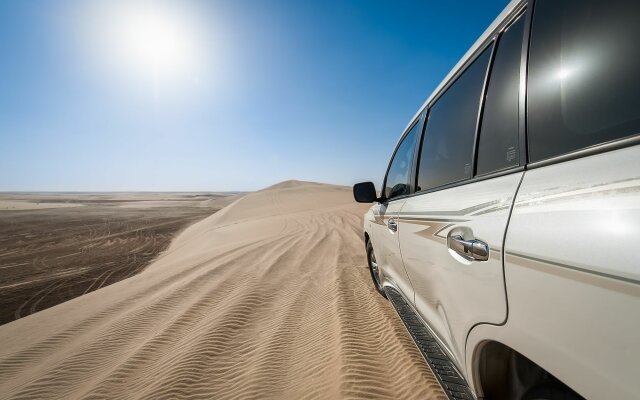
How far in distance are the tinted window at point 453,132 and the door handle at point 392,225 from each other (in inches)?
15.5

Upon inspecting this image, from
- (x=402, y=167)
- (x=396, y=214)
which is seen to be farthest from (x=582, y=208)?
(x=402, y=167)

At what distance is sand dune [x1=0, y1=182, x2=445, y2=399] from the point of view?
8.89 ft

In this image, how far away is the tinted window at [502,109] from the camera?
4.28 ft

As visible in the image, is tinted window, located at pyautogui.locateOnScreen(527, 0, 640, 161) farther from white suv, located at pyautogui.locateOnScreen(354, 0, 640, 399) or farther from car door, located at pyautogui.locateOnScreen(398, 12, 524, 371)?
car door, located at pyautogui.locateOnScreen(398, 12, 524, 371)

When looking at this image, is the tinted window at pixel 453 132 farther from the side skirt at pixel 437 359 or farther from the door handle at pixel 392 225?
the side skirt at pixel 437 359

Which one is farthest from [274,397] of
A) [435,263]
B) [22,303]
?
[22,303]

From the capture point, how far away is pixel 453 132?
2.03 meters

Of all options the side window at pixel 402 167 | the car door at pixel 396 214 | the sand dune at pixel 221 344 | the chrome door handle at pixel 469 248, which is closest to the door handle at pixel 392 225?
the car door at pixel 396 214

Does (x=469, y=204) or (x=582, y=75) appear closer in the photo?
(x=582, y=75)

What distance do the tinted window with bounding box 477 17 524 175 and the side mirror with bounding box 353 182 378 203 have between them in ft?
6.31

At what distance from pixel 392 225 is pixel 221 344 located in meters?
2.39

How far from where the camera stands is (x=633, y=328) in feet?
2.12

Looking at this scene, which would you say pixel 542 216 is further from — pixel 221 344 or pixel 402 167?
pixel 221 344

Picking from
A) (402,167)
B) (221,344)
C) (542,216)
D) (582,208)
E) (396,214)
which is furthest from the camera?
(221,344)
